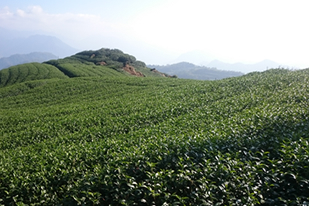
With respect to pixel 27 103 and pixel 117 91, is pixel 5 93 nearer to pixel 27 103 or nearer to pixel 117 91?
pixel 27 103

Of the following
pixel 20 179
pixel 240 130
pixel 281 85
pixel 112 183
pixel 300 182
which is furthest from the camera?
pixel 281 85

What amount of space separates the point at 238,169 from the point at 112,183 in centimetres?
416

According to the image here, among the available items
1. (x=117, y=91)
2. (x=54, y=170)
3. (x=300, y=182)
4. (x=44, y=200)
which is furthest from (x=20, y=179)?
(x=117, y=91)

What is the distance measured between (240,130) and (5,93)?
46047 millimetres

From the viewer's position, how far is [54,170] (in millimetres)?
8445

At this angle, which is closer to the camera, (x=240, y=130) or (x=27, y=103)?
(x=240, y=130)

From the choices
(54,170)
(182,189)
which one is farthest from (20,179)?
(182,189)

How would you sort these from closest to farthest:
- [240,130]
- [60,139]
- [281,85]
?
[240,130], [60,139], [281,85]

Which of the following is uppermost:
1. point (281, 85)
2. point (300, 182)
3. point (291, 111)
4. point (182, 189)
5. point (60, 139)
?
point (281, 85)

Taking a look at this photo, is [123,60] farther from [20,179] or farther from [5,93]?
[20,179]

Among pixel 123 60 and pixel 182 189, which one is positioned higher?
pixel 123 60

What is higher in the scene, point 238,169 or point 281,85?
point 281,85

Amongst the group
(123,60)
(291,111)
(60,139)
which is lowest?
(60,139)

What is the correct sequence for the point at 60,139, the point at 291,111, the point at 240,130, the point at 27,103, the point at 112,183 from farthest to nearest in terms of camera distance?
the point at 27,103 → the point at 60,139 → the point at 291,111 → the point at 240,130 → the point at 112,183
